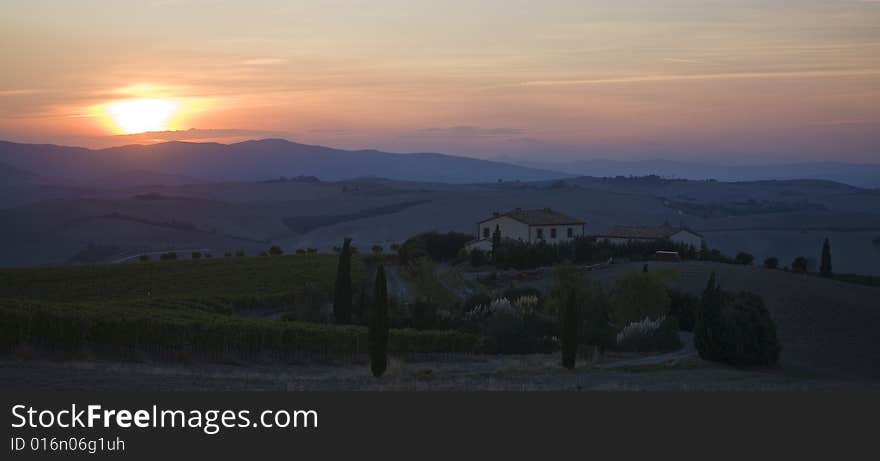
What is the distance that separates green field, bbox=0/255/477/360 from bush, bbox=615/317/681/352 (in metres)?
5.61

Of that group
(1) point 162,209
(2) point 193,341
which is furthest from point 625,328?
(1) point 162,209

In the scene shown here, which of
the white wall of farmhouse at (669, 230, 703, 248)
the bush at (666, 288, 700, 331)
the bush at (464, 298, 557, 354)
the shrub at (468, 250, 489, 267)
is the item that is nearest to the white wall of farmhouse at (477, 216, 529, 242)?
the shrub at (468, 250, 489, 267)

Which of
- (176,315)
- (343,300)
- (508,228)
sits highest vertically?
(508,228)

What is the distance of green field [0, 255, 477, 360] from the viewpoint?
28.8 m

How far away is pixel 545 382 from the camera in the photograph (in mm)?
23500

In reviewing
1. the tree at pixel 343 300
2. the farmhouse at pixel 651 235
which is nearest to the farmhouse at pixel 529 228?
the farmhouse at pixel 651 235

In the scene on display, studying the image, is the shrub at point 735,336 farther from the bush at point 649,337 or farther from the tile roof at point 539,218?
the tile roof at point 539,218

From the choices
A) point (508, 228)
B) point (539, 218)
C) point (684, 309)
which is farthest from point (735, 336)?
point (539, 218)

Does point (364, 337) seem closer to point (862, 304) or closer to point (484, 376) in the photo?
point (484, 376)

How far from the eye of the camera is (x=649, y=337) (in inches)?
1371

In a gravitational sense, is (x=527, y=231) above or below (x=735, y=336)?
above

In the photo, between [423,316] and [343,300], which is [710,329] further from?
[343,300]

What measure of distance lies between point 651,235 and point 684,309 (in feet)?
82.5

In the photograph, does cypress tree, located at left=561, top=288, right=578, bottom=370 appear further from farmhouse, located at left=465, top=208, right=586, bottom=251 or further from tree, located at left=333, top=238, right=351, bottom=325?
farmhouse, located at left=465, top=208, right=586, bottom=251
